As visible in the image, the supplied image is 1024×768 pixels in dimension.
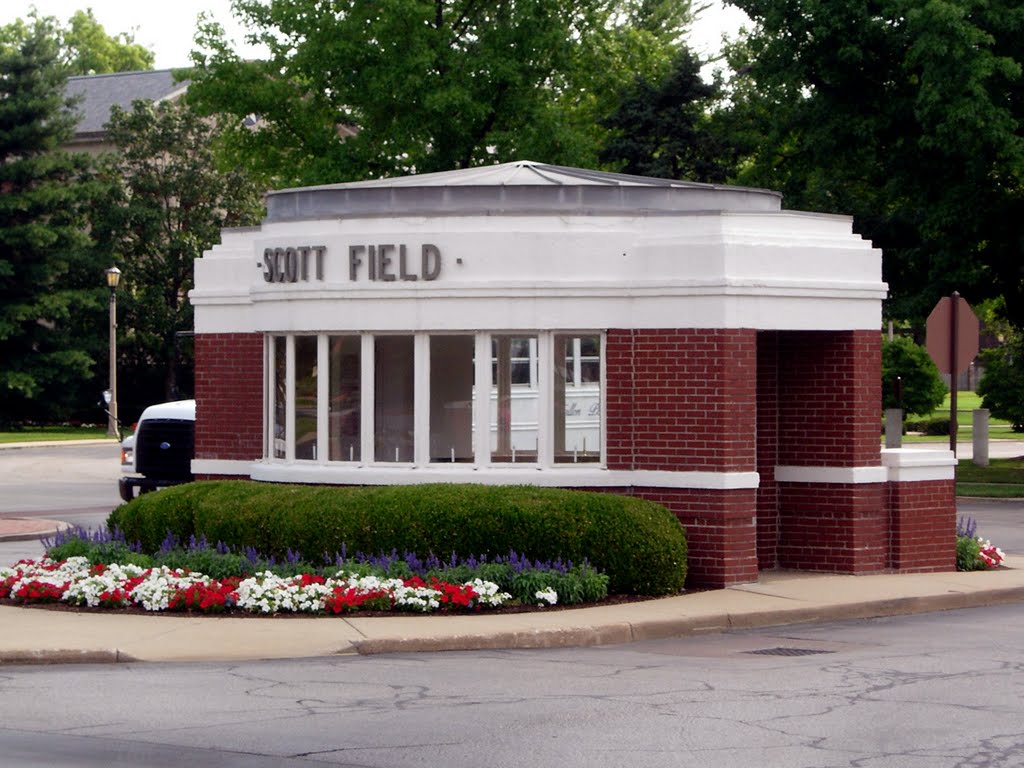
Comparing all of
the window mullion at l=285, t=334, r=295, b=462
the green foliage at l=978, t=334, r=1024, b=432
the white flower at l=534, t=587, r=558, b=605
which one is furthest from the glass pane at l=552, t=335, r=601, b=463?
the green foliage at l=978, t=334, r=1024, b=432

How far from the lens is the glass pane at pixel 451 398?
55.3 ft

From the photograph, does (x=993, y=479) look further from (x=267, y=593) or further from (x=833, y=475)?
(x=267, y=593)

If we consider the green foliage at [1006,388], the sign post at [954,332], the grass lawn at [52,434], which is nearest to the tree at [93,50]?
the grass lawn at [52,434]

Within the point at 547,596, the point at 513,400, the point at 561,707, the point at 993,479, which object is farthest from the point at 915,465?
the point at 993,479

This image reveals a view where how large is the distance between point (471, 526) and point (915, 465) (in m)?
4.97

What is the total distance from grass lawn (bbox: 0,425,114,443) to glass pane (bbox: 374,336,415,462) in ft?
113

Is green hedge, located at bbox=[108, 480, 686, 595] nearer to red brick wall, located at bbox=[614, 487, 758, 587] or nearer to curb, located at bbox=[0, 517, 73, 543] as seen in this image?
red brick wall, located at bbox=[614, 487, 758, 587]

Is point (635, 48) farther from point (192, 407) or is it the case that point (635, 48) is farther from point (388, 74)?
point (192, 407)

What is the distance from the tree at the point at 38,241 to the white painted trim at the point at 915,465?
40.4 metres

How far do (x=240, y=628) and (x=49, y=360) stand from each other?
141ft

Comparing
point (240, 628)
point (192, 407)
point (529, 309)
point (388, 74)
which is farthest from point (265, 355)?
point (388, 74)

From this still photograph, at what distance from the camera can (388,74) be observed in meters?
40.7

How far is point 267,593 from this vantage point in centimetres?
1445

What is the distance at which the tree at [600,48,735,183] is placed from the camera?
43.0m
